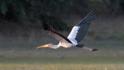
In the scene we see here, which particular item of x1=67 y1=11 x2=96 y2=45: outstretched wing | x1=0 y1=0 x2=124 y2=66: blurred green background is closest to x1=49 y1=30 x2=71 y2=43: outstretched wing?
x1=67 y1=11 x2=96 y2=45: outstretched wing

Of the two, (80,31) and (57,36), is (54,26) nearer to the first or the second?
(80,31)

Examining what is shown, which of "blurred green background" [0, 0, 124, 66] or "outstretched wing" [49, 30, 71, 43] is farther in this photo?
"blurred green background" [0, 0, 124, 66]

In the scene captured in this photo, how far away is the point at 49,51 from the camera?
2562 cm

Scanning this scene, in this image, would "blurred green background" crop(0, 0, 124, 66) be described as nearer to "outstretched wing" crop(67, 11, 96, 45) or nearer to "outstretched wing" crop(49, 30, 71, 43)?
"outstretched wing" crop(67, 11, 96, 45)

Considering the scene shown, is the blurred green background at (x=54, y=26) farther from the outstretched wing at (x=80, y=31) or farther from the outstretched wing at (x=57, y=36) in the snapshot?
the outstretched wing at (x=57, y=36)

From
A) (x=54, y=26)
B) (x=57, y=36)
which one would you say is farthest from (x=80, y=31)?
(x=54, y=26)

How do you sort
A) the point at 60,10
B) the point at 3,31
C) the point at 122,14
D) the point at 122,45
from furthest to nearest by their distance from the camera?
the point at 122,14 < the point at 60,10 < the point at 3,31 < the point at 122,45

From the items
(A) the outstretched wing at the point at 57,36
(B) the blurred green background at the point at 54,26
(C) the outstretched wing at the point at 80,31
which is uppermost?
(B) the blurred green background at the point at 54,26

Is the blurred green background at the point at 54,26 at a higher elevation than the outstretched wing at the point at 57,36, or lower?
higher

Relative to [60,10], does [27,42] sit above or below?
below

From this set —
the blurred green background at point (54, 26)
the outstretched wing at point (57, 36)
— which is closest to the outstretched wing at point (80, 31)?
the outstretched wing at point (57, 36)

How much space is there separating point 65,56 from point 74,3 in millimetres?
14065
